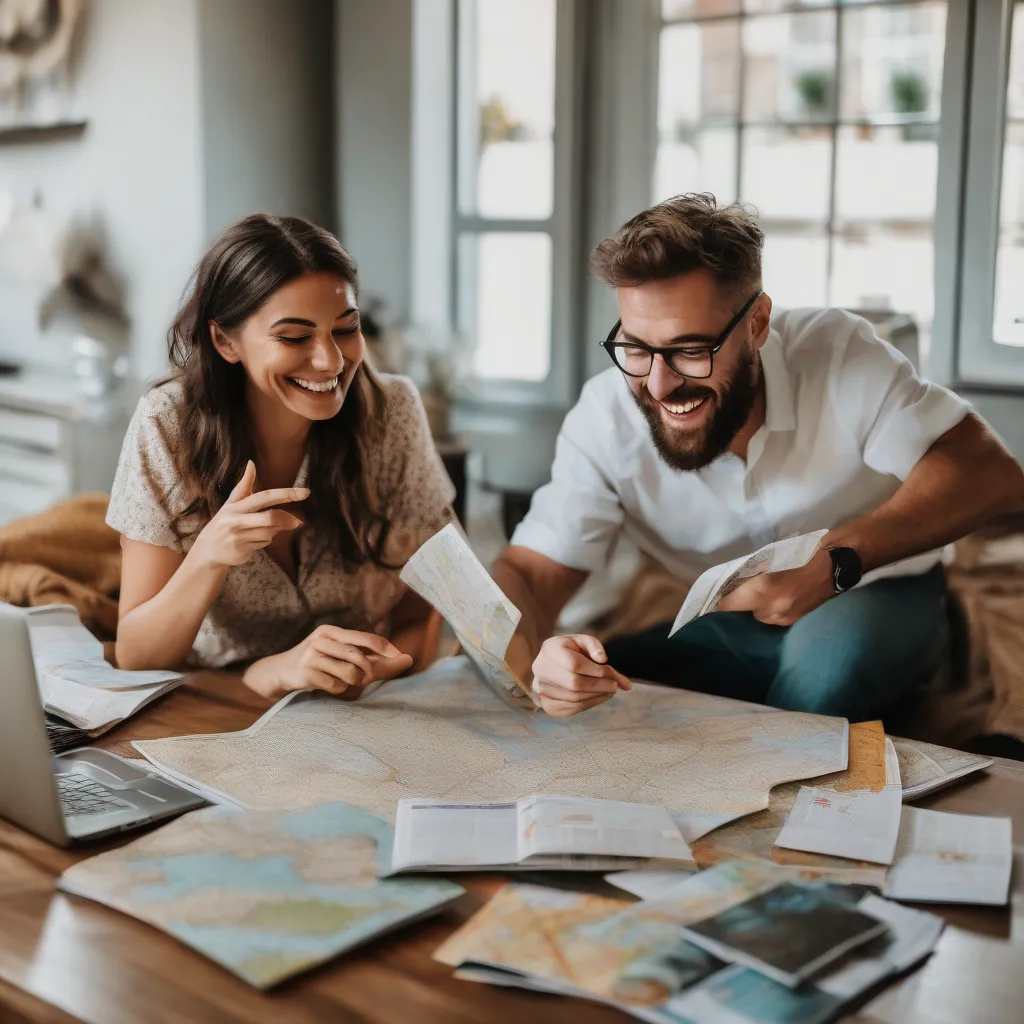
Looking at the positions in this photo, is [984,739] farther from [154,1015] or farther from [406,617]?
[154,1015]

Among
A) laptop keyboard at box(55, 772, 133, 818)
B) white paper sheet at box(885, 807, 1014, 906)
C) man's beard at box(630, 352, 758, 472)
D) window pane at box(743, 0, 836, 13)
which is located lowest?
laptop keyboard at box(55, 772, 133, 818)

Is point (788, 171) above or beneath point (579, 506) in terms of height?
above

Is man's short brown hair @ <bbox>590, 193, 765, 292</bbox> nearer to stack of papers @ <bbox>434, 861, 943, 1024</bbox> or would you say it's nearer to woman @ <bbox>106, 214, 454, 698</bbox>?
woman @ <bbox>106, 214, 454, 698</bbox>

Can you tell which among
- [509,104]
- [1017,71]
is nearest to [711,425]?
[1017,71]

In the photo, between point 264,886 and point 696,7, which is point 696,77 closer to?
point 696,7

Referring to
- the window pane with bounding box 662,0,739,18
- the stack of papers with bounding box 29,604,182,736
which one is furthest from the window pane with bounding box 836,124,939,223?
the stack of papers with bounding box 29,604,182,736

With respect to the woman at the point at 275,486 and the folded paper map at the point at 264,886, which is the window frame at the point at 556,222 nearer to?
the woman at the point at 275,486

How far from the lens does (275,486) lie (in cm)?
188

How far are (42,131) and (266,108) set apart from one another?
2.77 ft

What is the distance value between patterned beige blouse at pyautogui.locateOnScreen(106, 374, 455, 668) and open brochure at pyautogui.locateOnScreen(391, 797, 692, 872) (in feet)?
2.28

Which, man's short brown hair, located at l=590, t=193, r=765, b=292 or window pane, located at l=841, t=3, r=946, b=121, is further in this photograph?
window pane, located at l=841, t=3, r=946, b=121

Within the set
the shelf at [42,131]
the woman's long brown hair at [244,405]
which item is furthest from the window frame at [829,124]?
the shelf at [42,131]

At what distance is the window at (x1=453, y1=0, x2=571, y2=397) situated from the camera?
357 centimetres

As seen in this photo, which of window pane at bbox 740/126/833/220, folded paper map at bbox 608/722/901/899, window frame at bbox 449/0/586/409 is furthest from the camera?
window frame at bbox 449/0/586/409
